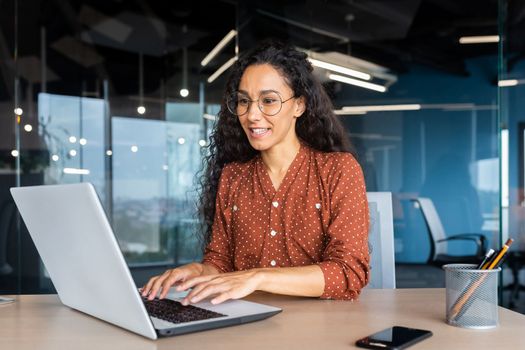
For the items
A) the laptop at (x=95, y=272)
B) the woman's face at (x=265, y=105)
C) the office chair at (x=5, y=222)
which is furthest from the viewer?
the office chair at (x=5, y=222)

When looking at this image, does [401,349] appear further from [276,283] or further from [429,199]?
[429,199]

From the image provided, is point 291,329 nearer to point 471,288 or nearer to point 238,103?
point 471,288

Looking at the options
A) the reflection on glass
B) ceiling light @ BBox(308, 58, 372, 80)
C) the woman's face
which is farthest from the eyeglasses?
the reflection on glass

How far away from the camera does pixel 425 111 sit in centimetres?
511

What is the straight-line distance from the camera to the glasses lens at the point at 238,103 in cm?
187

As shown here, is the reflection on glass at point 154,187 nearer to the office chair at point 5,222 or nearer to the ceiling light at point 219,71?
the ceiling light at point 219,71

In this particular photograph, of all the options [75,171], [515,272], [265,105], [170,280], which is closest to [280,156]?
[265,105]

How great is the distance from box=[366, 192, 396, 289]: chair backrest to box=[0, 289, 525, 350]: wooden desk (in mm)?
489

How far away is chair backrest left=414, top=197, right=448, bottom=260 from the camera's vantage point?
192 inches

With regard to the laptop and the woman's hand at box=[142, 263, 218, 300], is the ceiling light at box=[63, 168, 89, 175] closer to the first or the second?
the woman's hand at box=[142, 263, 218, 300]

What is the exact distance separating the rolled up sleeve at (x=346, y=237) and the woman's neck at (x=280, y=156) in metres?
0.16

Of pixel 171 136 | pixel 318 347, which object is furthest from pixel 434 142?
pixel 318 347

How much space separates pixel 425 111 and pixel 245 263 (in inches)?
140

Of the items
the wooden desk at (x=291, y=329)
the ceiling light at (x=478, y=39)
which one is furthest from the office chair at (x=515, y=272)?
the wooden desk at (x=291, y=329)
